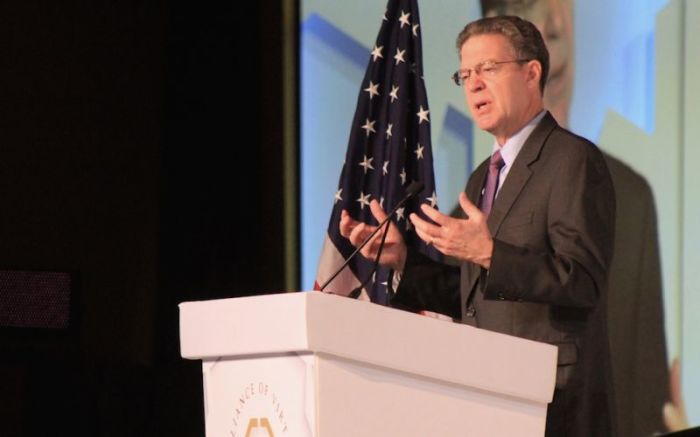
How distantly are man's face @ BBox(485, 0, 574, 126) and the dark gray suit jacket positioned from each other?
744 mm

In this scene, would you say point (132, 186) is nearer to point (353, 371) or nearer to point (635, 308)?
point (635, 308)

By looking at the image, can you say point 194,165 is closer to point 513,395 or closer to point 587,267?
point 587,267

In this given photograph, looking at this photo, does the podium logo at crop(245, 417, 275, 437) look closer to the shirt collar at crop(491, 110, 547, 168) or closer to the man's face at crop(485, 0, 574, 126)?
the shirt collar at crop(491, 110, 547, 168)

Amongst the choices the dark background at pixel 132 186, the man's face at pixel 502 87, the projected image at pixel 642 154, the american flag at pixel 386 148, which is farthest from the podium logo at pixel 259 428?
the american flag at pixel 386 148

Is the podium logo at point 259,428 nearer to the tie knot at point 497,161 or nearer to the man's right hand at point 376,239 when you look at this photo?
the man's right hand at point 376,239

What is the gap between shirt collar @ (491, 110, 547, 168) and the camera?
320cm

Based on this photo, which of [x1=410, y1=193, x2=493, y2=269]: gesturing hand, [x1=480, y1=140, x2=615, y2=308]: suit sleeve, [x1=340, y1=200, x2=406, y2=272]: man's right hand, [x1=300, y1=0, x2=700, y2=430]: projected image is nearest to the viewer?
[x1=410, y1=193, x2=493, y2=269]: gesturing hand

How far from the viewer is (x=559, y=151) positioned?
2996 mm

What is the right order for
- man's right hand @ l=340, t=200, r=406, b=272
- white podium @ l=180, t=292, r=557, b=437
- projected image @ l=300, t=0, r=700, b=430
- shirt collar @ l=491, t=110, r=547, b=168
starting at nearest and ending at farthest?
white podium @ l=180, t=292, r=557, b=437, man's right hand @ l=340, t=200, r=406, b=272, shirt collar @ l=491, t=110, r=547, b=168, projected image @ l=300, t=0, r=700, b=430

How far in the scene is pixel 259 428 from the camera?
6.33 ft

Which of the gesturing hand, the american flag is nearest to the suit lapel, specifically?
the gesturing hand

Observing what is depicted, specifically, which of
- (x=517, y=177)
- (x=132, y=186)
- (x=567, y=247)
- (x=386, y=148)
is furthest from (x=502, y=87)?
(x=132, y=186)

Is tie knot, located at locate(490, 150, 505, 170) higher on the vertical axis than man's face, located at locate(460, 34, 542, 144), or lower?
lower

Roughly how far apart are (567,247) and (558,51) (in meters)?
1.31
